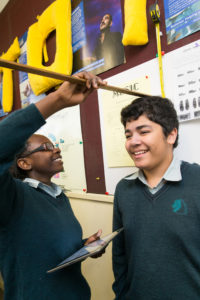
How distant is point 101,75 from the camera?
1399mm

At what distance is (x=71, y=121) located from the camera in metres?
1.67

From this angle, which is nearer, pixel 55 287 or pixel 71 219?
pixel 55 287

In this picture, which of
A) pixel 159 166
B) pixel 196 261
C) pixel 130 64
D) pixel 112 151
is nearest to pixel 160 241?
pixel 196 261

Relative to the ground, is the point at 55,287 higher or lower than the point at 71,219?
lower

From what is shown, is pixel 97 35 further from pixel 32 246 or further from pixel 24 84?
pixel 32 246

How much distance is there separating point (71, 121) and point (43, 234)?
102 centimetres

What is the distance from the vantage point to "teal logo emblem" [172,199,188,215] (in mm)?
762

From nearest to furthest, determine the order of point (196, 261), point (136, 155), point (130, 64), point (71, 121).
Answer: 1. point (196, 261)
2. point (136, 155)
3. point (130, 64)
4. point (71, 121)

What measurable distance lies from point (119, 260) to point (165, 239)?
317mm

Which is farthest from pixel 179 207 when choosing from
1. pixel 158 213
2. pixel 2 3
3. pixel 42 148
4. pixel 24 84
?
pixel 2 3

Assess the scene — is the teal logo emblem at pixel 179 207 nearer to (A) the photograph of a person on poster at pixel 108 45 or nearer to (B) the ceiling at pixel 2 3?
(A) the photograph of a person on poster at pixel 108 45

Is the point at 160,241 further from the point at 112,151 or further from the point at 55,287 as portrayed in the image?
the point at 112,151

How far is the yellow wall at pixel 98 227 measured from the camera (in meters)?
1.42

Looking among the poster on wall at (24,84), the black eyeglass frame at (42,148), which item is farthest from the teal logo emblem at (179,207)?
the poster on wall at (24,84)
